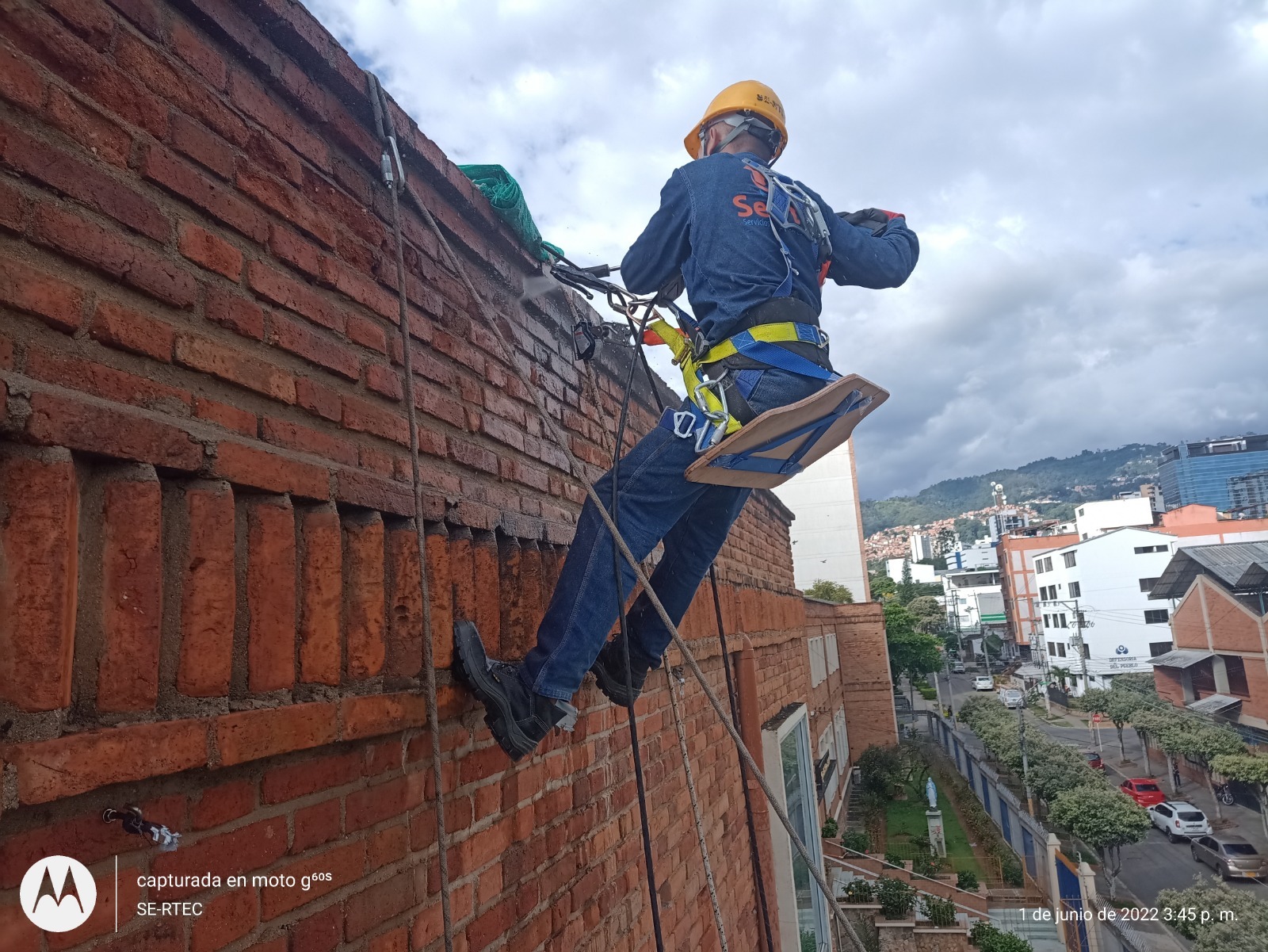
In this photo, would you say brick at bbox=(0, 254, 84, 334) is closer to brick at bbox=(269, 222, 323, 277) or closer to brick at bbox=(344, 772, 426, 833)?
brick at bbox=(269, 222, 323, 277)

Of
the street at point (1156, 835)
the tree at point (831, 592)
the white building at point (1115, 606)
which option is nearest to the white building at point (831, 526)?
the tree at point (831, 592)

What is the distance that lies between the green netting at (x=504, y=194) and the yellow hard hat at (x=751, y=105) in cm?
74

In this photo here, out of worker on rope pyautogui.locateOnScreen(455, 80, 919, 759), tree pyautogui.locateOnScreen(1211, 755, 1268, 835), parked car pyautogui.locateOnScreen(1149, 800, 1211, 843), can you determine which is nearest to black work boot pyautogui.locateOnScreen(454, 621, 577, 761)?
worker on rope pyautogui.locateOnScreen(455, 80, 919, 759)

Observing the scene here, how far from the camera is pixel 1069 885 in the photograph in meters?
17.0

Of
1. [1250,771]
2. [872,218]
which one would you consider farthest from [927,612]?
[872,218]

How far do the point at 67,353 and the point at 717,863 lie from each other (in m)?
3.91

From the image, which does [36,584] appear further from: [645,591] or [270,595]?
[645,591]

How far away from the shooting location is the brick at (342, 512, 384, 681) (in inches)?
63.7

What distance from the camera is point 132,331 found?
1243 mm

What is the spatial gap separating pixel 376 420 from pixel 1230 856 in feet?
90.6

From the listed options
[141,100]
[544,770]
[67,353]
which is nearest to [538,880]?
[544,770]

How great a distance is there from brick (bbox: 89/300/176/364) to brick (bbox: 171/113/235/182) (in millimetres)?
346

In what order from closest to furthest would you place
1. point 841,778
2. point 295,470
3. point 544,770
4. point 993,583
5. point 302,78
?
point 295,470, point 302,78, point 544,770, point 841,778, point 993,583

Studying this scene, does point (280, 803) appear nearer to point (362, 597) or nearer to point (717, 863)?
point (362, 597)
